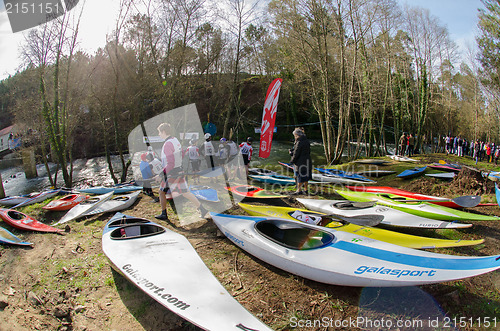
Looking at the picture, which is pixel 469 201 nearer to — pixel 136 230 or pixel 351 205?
pixel 351 205

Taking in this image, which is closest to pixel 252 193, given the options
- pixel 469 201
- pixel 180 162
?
pixel 180 162

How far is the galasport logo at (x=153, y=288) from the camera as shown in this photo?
6.88ft

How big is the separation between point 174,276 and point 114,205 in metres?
3.79

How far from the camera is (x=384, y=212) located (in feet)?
14.2

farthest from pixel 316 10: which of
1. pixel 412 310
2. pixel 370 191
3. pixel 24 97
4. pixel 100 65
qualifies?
pixel 24 97

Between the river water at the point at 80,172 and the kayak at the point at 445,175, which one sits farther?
the river water at the point at 80,172


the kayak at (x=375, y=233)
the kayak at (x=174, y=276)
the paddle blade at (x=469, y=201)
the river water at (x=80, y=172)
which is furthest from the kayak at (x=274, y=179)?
the river water at (x=80, y=172)

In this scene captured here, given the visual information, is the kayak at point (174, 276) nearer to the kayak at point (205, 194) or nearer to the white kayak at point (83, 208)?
the kayak at point (205, 194)

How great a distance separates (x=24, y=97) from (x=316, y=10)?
14333mm

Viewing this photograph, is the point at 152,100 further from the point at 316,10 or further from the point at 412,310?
the point at 412,310

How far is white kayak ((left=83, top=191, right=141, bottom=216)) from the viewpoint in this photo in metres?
5.29

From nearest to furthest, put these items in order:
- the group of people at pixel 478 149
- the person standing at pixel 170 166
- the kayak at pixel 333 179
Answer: the person standing at pixel 170 166, the kayak at pixel 333 179, the group of people at pixel 478 149

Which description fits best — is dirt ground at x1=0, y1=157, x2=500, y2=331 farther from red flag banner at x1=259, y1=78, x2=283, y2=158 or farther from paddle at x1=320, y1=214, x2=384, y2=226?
red flag banner at x1=259, y1=78, x2=283, y2=158

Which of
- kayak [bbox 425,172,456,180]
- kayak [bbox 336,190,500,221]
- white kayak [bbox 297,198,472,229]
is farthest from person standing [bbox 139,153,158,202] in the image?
kayak [bbox 425,172,456,180]
